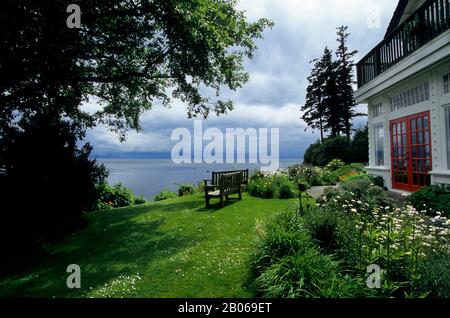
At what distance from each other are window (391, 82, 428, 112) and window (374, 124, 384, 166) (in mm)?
1518

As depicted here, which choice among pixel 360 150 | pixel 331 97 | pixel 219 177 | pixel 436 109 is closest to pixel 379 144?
pixel 436 109

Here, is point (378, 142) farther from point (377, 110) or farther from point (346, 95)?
point (346, 95)

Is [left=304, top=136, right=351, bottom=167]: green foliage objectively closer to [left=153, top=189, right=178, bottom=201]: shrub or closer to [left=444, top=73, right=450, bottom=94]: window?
[left=153, top=189, right=178, bottom=201]: shrub

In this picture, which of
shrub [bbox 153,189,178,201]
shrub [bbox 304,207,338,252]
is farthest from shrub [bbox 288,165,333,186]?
shrub [bbox 304,207,338,252]

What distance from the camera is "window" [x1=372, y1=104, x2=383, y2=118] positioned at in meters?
13.1

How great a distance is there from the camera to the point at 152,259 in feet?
19.1

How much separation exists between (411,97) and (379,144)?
3444 mm

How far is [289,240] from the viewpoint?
4754 millimetres

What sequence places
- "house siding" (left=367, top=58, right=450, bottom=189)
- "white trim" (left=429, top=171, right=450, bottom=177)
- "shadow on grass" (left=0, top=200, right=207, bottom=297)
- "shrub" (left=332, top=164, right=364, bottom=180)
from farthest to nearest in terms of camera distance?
"shrub" (left=332, top=164, right=364, bottom=180)
"house siding" (left=367, top=58, right=450, bottom=189)
"white trim" (left=429, top=171, right=450, bottom=177)
"shadow on grass" (left=0, top=200, right=207, bottom=297)

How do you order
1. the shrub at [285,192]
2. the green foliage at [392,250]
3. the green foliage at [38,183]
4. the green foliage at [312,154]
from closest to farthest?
the green foliage at [392,250] → the green foliage at [38,183] → the shrub at [285,192] → the green foliage at [312,154]

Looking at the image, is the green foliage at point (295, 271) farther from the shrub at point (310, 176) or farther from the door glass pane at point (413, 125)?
the shrub at point (310, 176)

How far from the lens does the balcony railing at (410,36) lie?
806cm

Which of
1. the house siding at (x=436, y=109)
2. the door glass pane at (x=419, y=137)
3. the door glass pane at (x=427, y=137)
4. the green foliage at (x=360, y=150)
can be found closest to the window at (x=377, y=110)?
the house siding at (x=436, y=109)
